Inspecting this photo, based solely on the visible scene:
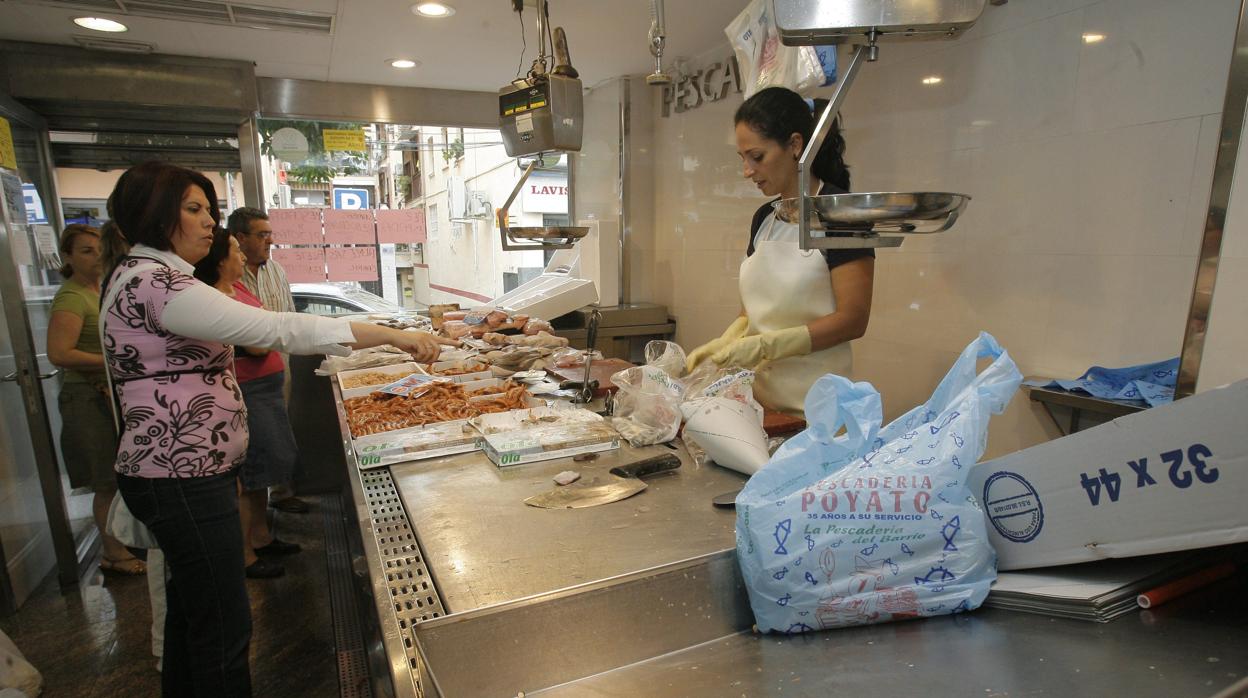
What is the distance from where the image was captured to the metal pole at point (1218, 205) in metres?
1.11

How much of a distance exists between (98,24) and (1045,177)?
457 cm

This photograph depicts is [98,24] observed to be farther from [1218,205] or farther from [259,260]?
[1218,205]

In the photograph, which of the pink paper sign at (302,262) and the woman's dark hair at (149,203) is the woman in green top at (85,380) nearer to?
the woman's dark hair at (149,203)

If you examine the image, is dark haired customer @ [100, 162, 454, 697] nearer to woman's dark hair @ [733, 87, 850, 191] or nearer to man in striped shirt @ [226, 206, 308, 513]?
woman's dark hair @ [733, 87, 850, 191]

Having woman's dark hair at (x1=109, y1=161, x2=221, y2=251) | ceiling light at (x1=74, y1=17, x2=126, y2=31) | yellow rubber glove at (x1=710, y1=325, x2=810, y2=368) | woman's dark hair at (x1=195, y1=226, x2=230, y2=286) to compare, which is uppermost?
ceiling light at (x1=74, y1=17, x2=126, y2=31)

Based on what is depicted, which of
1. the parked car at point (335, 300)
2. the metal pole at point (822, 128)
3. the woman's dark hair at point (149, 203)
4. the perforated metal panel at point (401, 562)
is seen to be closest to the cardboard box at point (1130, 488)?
the metal pole at point (822, 128)

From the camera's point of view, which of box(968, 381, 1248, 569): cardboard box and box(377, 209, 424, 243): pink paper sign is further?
box(377, 209, 424, 243): pink paper sign

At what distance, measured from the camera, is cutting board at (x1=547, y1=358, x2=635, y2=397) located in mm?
2252

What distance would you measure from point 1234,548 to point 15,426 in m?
4.43

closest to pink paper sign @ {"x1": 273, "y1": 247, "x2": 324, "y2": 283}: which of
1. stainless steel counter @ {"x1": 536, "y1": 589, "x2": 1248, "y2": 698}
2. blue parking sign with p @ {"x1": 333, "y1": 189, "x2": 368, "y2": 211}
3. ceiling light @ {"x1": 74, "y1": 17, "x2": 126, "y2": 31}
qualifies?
blue parking sign with p @ {"x1": 333, "y1": 189, "x2": 368, "y2": 211}

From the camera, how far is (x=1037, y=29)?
221 centimetres

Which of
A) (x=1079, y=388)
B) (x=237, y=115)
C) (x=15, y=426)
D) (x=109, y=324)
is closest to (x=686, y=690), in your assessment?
(x=109, y=324)

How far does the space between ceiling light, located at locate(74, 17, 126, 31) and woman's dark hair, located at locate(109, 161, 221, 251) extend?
2403mm

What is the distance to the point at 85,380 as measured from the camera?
296cm
